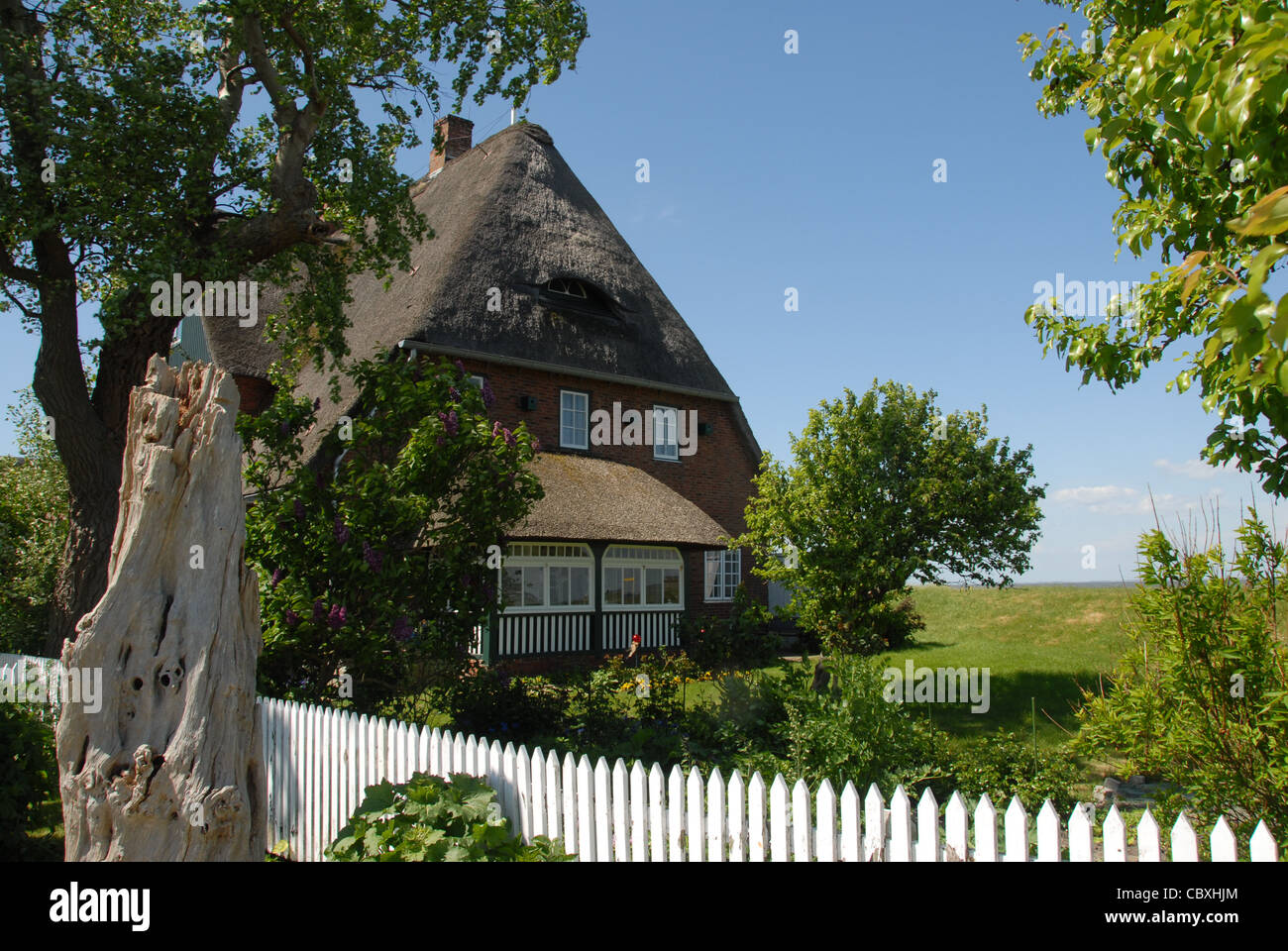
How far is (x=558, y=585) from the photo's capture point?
59.3ft

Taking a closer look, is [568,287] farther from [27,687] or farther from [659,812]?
[659,812]

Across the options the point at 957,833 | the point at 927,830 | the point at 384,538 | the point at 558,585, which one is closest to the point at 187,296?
the point at 384,538

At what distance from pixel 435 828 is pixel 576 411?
1534 cm

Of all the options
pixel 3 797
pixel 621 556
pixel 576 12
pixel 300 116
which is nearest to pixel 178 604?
pixel 3 797

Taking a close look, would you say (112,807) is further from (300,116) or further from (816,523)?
(300,116)

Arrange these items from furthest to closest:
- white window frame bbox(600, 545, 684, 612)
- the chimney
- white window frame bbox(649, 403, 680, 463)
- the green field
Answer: the chimney → white window frame bbox(649, 403, 680, 463) → white window frame bbox(600, 545, 684, 612) → the green field

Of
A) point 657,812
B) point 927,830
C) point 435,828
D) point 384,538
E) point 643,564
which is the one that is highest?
point 384,538

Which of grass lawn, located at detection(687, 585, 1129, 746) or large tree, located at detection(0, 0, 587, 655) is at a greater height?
large tree, located at detection(0, 0, 587, 655)

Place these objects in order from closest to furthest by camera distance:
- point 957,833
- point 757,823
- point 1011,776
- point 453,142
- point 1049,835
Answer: point 1049,835
point 957,833
point 757,823
point 1011,776
point 453,142

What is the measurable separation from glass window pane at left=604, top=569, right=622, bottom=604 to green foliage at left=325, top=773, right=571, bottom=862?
13629 millimetres

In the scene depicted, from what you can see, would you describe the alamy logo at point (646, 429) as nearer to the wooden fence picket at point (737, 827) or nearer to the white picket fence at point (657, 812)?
the white picket fence at point (657, 812)

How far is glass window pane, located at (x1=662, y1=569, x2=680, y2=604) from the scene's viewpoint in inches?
794

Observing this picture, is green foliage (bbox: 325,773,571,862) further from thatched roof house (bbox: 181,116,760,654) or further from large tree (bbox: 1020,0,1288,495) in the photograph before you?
thatched roof house (bbox: 181,116,760,654)

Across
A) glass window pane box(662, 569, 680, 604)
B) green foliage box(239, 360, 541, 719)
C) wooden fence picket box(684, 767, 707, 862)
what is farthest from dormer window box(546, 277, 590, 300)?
wooden fence picket box(684, 767, 707, 862)
